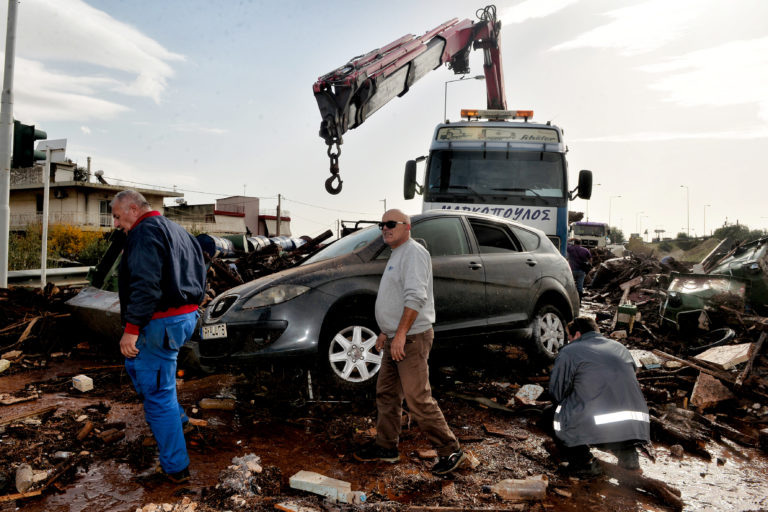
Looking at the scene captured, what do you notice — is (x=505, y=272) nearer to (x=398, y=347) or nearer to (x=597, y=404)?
(x=597, y=404)

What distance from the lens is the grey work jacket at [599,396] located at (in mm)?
3600

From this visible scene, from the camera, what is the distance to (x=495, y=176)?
29.0 ft

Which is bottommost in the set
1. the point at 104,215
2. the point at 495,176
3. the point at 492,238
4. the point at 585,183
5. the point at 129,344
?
the point at 129,344

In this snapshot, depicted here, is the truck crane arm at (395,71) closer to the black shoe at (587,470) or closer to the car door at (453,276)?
the car door at (453,276)

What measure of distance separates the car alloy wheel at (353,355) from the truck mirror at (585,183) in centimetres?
574

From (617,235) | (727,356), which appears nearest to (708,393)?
(727,356)

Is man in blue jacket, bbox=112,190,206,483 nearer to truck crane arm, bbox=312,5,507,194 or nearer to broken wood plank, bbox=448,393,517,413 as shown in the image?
broken wood plank, bbox=448,393,517,413

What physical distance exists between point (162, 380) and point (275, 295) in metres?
1.47

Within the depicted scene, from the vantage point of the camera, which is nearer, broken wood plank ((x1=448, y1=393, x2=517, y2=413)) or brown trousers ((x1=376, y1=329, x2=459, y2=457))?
brown trousers ((x1=376, y1=329, x2=459, y2=457))

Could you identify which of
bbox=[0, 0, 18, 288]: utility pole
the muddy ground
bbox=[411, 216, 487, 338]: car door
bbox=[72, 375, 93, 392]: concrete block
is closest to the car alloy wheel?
the muddy ground

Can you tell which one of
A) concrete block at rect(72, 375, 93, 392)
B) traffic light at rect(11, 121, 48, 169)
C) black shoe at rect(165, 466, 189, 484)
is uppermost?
traffic light at rect(11, 121, 48, 169)

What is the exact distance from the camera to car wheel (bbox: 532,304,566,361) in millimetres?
6219

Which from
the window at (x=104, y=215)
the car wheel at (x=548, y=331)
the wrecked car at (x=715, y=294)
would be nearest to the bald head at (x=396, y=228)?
the car wheel at (x=548, y=331)

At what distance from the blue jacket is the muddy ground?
1.15m
